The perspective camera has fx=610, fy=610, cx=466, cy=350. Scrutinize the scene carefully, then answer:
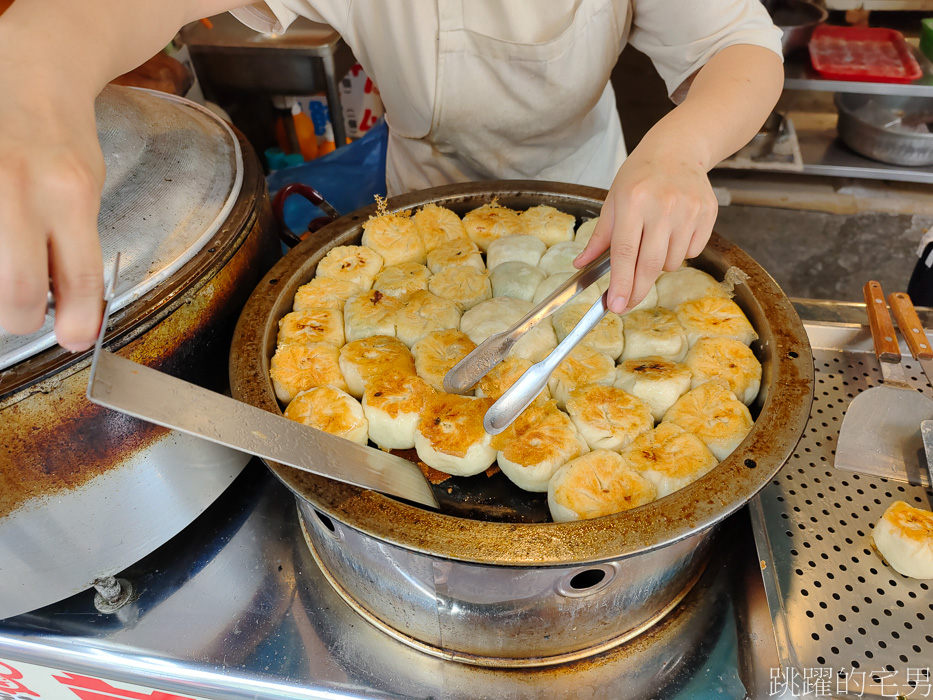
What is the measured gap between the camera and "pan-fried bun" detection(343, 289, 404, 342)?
1685 mm

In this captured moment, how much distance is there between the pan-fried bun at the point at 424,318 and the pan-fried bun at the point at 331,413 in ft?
0.91


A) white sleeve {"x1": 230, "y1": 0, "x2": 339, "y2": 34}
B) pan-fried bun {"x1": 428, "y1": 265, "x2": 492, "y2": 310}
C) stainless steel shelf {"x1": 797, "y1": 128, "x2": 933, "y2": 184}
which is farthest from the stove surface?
stainless steel shelf {"x1": 797, "y1": 128, "x2": 933, "y2": 184}

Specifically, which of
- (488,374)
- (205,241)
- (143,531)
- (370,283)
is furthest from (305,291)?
(143,531)

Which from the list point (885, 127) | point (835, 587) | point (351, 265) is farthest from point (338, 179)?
point (885, 127)

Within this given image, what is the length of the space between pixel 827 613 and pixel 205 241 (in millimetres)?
1626

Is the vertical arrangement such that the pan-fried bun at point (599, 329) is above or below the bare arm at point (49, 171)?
below

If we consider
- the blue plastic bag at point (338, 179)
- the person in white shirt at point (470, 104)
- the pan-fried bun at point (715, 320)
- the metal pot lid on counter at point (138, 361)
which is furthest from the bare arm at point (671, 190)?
the blue plastic bag at point (338, 179)

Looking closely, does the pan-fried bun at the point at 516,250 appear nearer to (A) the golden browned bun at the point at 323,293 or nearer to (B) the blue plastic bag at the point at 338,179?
(A) the golden browned bun at the point at 323,293

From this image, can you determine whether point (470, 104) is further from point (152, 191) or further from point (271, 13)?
point (152, 191)

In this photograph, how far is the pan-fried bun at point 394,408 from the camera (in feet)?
4.75

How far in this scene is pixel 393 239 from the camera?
188 cm

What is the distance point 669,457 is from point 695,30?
1.25 meters

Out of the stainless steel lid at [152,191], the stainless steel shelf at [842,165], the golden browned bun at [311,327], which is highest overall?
the stainless steel lid at [152,191]

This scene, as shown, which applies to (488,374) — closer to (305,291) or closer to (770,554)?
(305,291)
